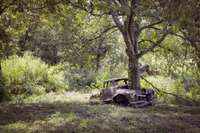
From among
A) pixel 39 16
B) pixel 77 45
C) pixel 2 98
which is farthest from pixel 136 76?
pixel 2 98

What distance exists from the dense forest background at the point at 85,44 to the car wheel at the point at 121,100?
186 cm

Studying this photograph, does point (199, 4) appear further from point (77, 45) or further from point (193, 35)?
point (77, 45)

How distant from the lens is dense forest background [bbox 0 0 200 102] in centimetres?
879

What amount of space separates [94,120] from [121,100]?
143 inches

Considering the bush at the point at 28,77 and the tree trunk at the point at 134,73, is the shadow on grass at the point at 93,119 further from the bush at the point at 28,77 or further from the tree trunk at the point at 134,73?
the bush at the point at 28,77

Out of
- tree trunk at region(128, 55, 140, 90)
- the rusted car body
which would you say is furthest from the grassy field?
tree trunk at region(128, 55, 140, 90)

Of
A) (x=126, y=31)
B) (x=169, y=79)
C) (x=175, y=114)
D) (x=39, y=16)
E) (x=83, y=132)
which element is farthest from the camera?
(x=169, y=79)

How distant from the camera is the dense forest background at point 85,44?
879 centimetres

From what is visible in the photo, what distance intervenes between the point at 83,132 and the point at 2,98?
23.3 feet

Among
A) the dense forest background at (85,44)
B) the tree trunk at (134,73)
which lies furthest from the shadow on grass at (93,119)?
the tree trunk at (134,73)

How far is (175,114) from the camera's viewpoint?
9.97 metres

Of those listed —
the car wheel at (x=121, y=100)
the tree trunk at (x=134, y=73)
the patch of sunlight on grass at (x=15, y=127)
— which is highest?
the tree trunk at (x=134, y=73)

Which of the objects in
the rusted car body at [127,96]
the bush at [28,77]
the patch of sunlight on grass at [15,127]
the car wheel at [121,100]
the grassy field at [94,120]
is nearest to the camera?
the patch of sunlight on grass at [15,127]

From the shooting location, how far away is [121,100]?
11930 millimetres
